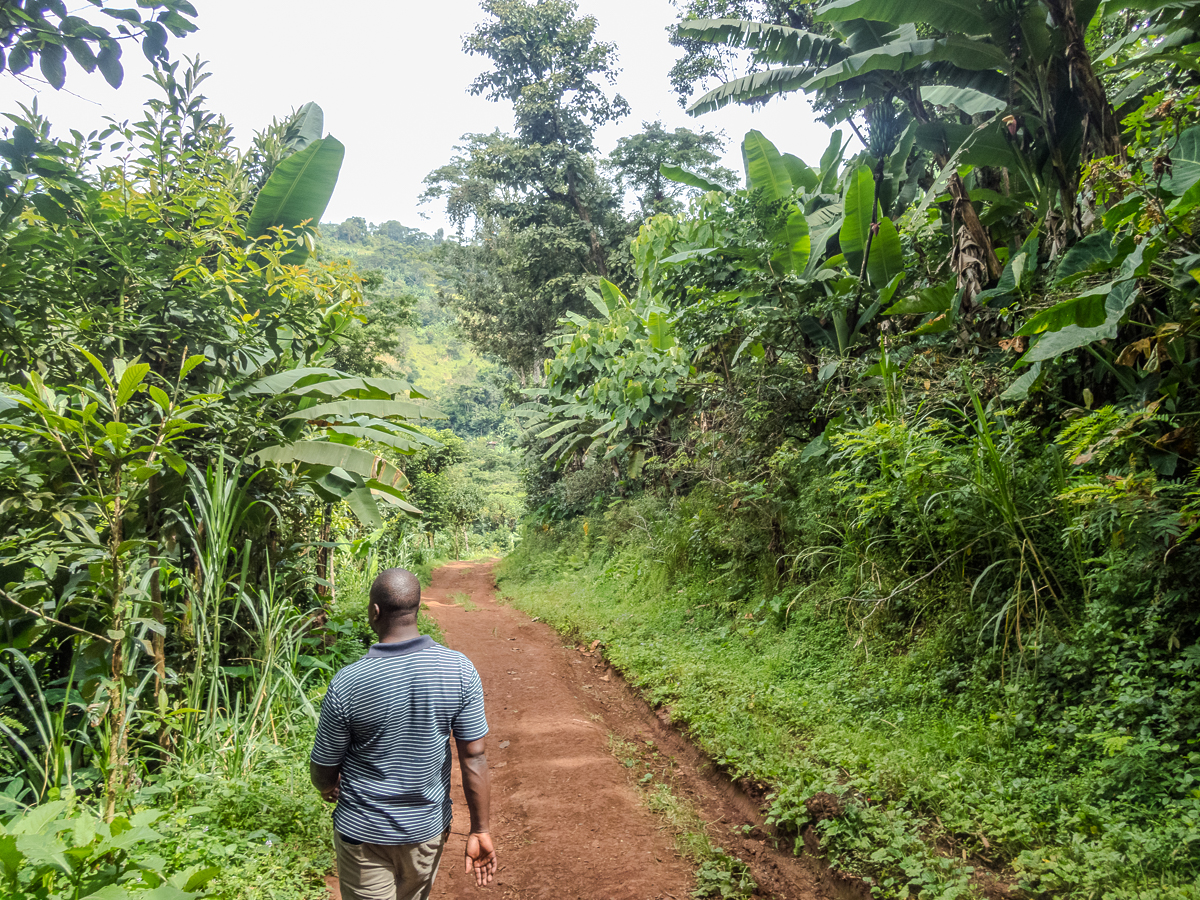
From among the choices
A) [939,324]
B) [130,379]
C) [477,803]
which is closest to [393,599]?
[477,803]

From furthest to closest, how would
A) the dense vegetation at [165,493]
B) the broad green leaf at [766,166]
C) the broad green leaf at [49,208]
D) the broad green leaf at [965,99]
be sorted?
the broad green leaf at [766,166] → the broad green leaf at [965,99] → the broad green leaf at [49,208] → the dense vegetation at [165,493]

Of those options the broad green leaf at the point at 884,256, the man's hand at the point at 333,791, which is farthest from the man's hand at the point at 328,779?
the broad green leaf at the point at 884,256

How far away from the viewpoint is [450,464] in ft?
79.4

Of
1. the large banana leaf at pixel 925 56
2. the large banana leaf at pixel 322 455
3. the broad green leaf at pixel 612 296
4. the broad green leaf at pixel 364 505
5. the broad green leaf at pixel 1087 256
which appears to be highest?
the large banana leaf at pixel 925 56

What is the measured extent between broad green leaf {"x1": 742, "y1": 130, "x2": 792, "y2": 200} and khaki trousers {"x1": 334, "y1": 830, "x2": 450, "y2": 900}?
7016 millimetres

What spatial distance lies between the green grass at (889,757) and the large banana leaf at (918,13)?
4.57 meters

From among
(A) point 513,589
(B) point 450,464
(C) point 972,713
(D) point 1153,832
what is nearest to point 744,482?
(C) point 972,713

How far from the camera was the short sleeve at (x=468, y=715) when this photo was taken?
244 cm

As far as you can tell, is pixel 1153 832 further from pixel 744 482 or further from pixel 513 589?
pixel 513 589

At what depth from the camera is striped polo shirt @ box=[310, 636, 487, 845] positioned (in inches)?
90.0

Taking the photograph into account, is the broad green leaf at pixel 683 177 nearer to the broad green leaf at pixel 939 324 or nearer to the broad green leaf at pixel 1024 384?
the broad green leaf at pixel 939 324

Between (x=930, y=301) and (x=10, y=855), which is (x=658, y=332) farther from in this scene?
(x=10, y=855)

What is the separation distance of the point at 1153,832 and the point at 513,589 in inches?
498

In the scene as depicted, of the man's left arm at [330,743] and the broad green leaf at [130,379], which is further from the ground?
the broad green leaf at [130,379]
